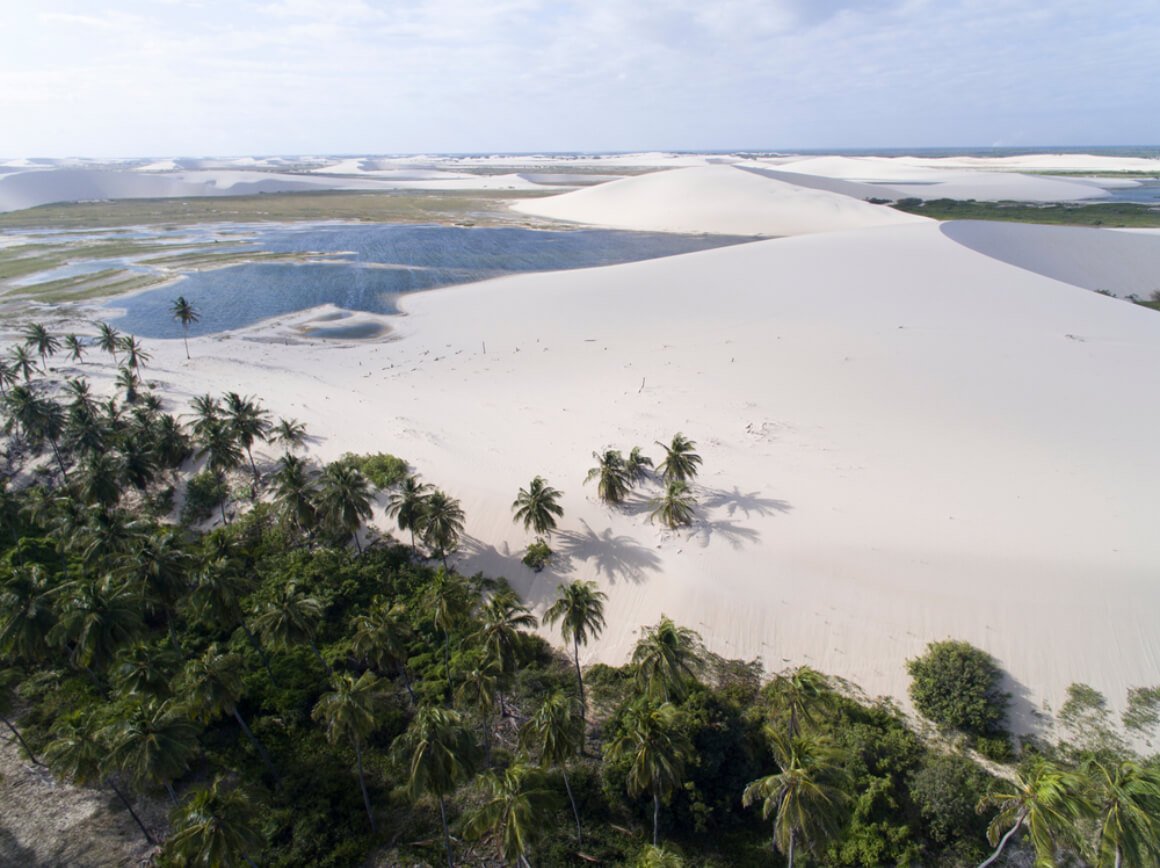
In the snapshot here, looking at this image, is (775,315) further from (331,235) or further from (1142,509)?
(331,235)

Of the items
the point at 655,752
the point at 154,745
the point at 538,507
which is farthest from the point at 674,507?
the point at 154,745

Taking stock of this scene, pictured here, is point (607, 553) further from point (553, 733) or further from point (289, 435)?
point (289, 435)

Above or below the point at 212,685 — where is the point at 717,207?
above

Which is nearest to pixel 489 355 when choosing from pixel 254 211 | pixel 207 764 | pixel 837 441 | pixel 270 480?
pixel 270 480

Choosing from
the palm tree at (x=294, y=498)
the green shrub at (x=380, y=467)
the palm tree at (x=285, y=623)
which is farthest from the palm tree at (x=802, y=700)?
the green shrub at (x=380, y=467)

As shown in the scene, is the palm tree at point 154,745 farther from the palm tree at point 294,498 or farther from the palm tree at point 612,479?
the palm tree at point 612,479

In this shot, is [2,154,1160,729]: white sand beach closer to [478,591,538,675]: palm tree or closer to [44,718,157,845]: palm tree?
[478,591,538,675]: palm tree
